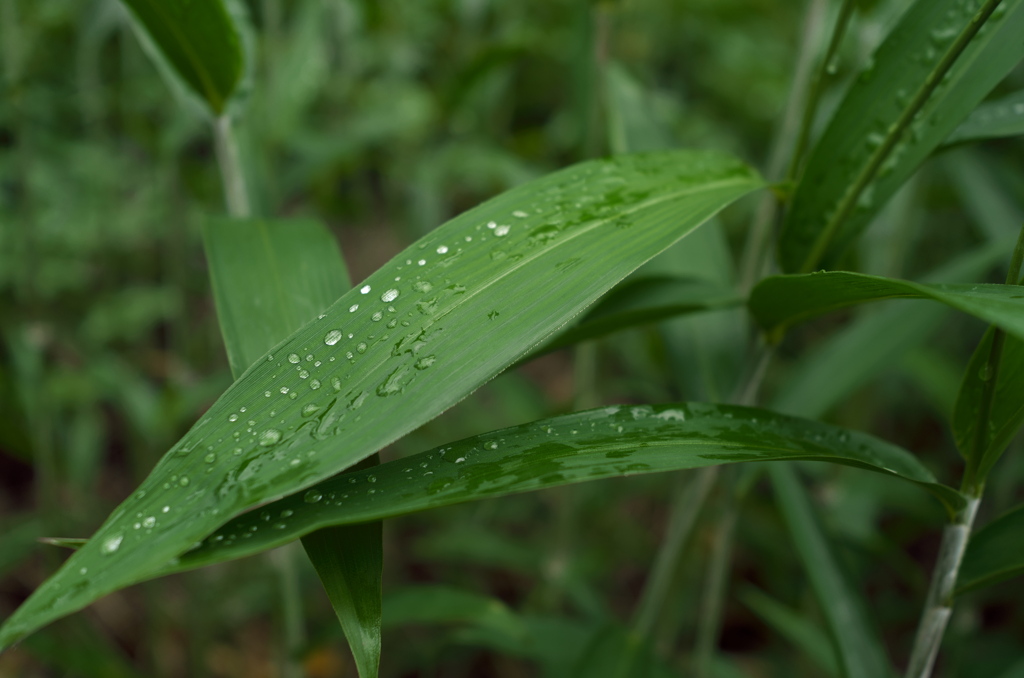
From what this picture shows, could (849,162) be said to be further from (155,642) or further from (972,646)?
(155,642)

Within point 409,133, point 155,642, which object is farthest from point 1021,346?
point 409,133

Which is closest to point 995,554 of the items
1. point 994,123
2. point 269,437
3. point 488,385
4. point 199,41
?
point 994,123

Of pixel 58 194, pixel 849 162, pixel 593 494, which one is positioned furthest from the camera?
pixel 58 194

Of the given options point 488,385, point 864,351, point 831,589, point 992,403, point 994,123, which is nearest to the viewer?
point 992,403

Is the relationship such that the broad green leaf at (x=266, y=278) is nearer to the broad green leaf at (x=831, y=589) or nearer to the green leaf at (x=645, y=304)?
the green leaf at (x=645, y=304)

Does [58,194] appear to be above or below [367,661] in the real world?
above

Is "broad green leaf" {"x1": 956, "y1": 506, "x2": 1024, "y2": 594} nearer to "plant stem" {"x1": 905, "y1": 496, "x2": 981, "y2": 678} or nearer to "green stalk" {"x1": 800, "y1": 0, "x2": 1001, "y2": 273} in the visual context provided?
"plant stem" {"x1": 905, "y1": 496, "x2": 981, "y2": 678}

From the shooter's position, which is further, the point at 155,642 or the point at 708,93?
the point at 708,93

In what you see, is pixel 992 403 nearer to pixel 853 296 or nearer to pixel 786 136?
pixel 853 296
